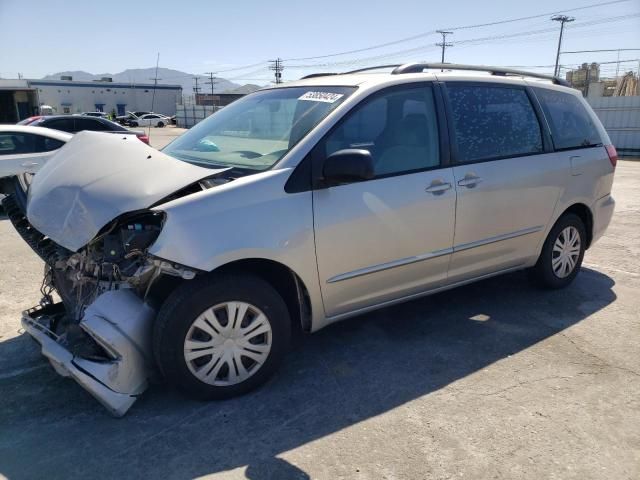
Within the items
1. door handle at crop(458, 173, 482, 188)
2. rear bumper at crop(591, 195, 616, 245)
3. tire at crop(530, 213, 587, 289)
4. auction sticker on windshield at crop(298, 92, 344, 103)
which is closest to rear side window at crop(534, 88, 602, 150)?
rear bumper at crop(591, 195, 616, 245)

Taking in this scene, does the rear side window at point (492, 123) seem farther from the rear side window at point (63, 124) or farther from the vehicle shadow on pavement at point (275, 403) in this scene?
the rear side window at point (63, 124)

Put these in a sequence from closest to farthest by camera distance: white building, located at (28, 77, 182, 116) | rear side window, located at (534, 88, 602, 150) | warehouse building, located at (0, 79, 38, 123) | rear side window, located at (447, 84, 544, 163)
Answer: rear side window, located at (447, 84, 544, 163) < rear side window, located at (534, 88, 602, 150) < warehouse building, located at (0, 79, 38, 123) < white building, located at (28, 77, 182, 116)

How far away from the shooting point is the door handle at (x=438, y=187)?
138 inches

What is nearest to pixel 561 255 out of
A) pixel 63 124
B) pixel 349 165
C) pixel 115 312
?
pixel 349 165

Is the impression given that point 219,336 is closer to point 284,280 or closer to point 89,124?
point 284,280

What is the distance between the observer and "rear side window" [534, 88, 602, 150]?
4398mm

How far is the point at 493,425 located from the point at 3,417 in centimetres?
271

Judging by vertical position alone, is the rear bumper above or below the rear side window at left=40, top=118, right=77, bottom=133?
below

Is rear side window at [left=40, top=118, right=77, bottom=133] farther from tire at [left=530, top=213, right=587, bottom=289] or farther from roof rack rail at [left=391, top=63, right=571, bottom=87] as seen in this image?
tire at [left=530, top=213, right=587, bottom=289]

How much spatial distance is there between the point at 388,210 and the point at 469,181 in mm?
769

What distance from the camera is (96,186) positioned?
2.90 m

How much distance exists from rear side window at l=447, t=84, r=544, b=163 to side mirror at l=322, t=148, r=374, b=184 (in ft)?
3.28

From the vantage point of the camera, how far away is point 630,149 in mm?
22906

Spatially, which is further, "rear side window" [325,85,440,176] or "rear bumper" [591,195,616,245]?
"rear bumper" [591,195,616,245]
